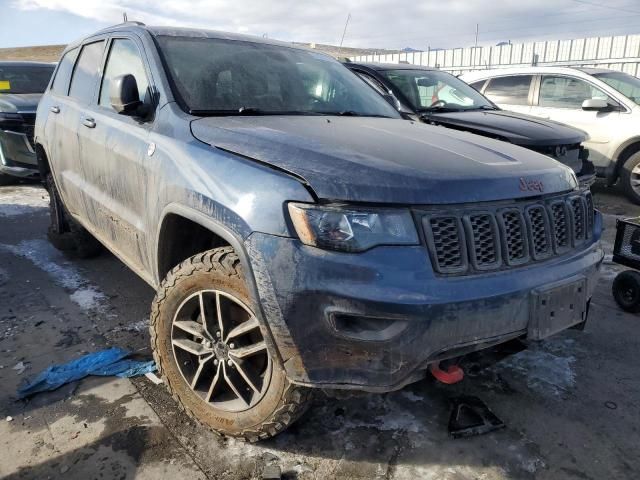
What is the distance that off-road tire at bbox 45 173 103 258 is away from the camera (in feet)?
14.9

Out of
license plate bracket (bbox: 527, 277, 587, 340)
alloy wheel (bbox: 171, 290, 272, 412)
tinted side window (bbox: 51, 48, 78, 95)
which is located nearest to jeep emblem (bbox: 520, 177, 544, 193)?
license plate bracket (bbox: 527, 277, 587, 340)

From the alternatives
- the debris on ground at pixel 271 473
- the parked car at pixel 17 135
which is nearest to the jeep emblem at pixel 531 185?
the debris on ground at pixel 271 473

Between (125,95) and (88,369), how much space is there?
153cm

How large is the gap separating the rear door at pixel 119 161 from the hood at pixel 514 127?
127 inches

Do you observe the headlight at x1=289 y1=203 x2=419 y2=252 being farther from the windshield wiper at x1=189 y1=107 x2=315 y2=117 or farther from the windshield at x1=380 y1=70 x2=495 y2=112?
the windshield at x1=380 y1=70 x2=495 y2=112

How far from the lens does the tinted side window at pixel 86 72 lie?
3.65 m

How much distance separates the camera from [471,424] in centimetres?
247

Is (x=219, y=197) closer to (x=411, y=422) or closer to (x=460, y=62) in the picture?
(x=411, y=422)

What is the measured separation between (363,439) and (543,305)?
1.01 metres

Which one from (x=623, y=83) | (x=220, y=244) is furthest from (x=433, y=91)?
(x=220, y=244)

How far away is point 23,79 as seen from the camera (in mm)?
8172

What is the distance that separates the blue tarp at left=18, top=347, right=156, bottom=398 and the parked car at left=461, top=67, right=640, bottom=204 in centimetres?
673

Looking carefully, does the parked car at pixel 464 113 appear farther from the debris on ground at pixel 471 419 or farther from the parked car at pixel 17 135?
the parked car at pixel 17 135

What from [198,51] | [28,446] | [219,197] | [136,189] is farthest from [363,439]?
[198,51]
